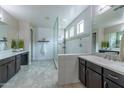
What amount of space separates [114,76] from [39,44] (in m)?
7.00

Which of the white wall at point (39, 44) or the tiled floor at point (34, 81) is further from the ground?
the white wall at point (39, 44)

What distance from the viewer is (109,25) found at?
100 inches

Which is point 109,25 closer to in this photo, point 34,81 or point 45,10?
point 45,10

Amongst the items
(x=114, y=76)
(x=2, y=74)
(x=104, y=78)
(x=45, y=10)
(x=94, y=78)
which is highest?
(x=45, y=10)

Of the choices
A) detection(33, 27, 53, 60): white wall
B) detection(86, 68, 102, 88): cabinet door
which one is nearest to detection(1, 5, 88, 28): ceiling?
detection(86, 68, 102, 88): cabinet door

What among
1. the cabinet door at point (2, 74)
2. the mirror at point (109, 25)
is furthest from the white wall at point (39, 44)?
the mirror at point (109, 25)

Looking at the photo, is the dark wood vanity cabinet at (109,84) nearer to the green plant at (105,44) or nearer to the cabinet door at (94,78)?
the cabinet door at (94,78)

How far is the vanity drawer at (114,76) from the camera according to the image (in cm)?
140

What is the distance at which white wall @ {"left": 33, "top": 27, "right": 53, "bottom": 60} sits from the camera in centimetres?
807

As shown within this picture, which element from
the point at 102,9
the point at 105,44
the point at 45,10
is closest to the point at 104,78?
the point at 105,44

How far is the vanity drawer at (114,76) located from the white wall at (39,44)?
22.0ft

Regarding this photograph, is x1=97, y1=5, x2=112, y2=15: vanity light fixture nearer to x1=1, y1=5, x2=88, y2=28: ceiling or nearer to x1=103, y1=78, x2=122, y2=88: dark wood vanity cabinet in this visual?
x1=1, y1=5, x2=88, y2=28: ceiling

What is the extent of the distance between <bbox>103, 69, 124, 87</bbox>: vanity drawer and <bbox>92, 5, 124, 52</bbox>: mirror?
0.79 meters
